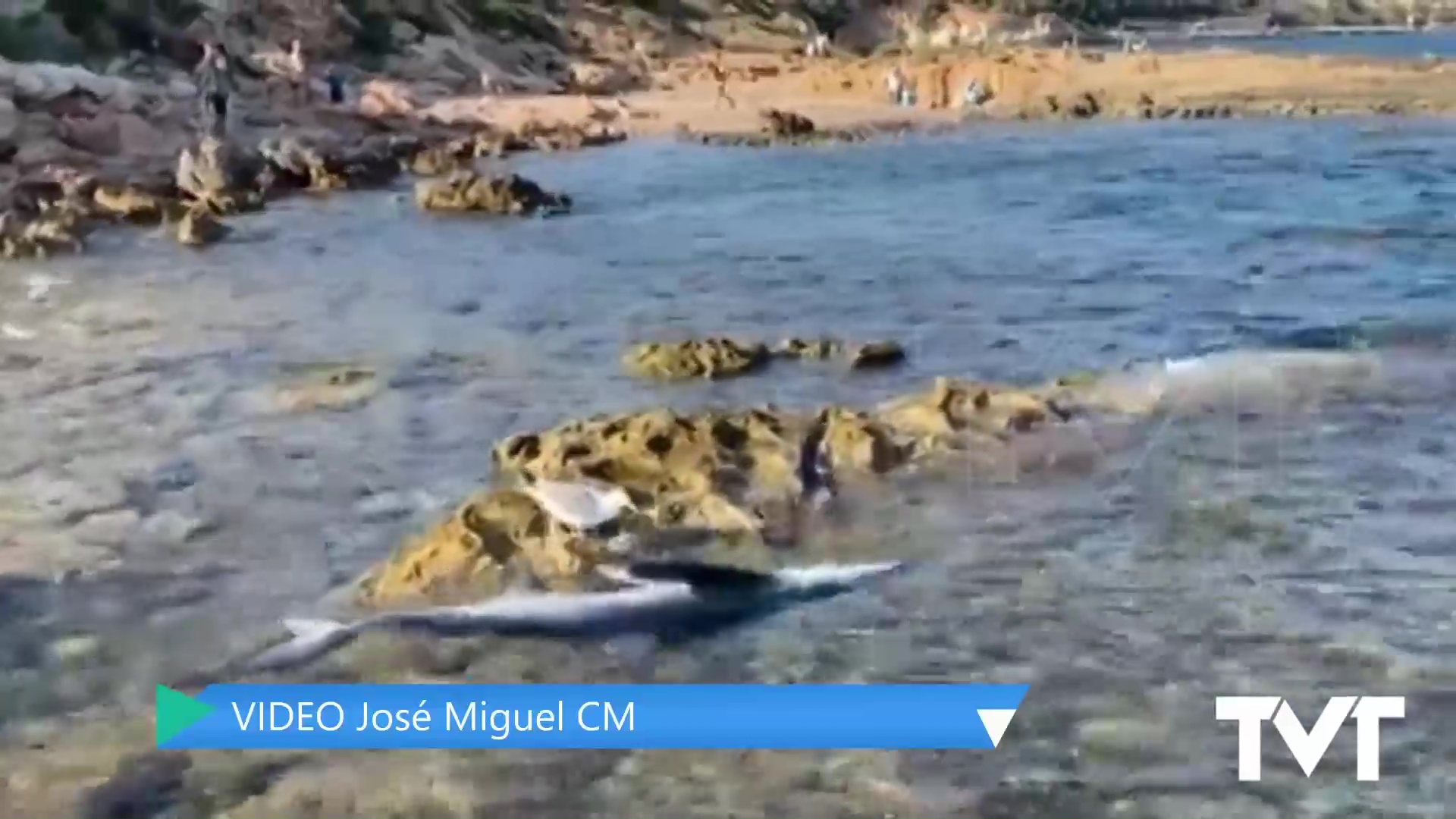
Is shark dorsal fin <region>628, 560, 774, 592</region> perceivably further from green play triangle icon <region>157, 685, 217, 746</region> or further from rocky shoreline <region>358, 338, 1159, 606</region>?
green play triangle icon <region>157, 685, 217, 746</region>

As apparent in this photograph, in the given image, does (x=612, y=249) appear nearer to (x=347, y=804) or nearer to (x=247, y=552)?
(x=247, y=552)

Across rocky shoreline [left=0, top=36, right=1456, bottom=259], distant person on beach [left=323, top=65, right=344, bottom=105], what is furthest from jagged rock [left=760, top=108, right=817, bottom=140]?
distant person on beach [left=323, top=65, right=344, bottom=105]

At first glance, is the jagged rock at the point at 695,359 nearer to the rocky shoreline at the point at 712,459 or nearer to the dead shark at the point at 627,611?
the rocky shoreline at the point at 712,459

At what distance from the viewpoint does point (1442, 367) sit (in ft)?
5.52

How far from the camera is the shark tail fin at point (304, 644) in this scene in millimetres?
1557

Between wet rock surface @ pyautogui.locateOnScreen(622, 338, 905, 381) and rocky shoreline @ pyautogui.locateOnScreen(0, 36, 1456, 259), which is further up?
rocky shoreline @ pyautogui.locateOnScreen(0, 36, 1456, 259)

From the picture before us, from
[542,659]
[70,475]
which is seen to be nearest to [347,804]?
[542,659]

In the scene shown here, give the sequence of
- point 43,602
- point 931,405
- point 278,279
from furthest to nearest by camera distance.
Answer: point 278,279 < point 931,405 < point 43,602

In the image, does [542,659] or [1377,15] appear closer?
[542,659]

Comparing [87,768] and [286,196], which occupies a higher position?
[286,196]

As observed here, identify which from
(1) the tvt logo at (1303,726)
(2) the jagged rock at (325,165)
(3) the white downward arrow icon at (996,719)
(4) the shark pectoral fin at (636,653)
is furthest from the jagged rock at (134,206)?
(1) the tvt logo at (1303,726)

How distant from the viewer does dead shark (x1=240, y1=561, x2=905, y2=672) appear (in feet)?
5.11

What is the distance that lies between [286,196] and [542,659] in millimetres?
716

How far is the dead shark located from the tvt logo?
0.36 meters
